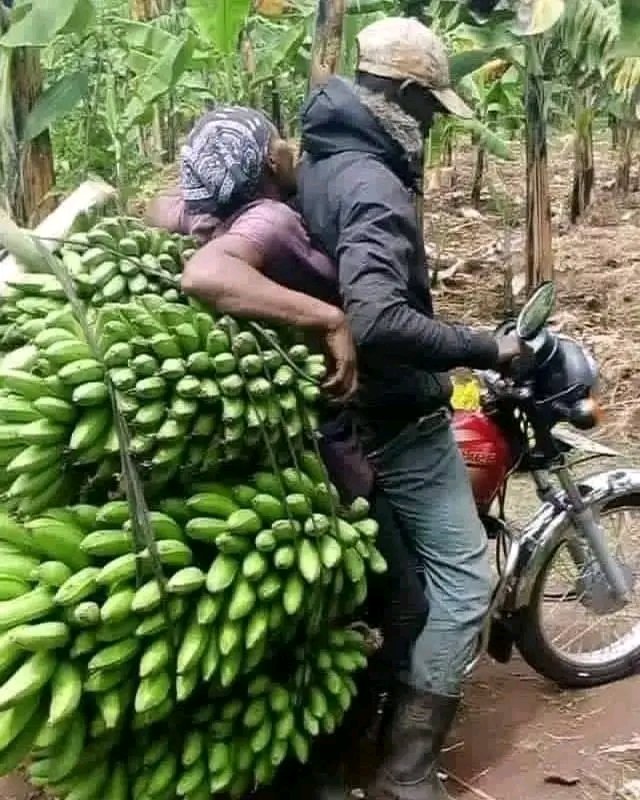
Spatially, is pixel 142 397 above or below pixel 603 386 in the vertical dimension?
above

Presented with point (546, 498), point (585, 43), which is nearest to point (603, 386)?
point (585, 43)

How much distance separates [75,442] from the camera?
2402mm

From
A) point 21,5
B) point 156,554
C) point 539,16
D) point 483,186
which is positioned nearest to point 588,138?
point 483,186

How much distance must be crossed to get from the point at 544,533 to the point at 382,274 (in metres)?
1.16

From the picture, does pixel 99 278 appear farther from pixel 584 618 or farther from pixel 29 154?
pixel 29 154

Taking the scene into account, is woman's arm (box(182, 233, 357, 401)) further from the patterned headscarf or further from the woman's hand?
the patterned headscarf

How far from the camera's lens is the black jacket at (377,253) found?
263 centimetres

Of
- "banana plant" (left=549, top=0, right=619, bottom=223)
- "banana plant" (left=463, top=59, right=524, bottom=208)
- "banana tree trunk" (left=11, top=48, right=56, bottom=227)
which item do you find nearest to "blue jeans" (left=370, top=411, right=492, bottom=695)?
"banana tree trunk" (left=11, top=48, right=56, bottom=227)

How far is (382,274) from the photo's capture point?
2621 mm

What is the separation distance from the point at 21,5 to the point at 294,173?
2.60 m

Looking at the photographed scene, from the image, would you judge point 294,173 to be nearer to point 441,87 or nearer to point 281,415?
point 441,87

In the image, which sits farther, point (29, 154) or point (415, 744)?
point (29, 154)

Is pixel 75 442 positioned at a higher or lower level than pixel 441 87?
lower

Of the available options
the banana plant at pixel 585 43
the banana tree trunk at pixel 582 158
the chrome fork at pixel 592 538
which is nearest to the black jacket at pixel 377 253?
the chrome fork at pixel 592 538
